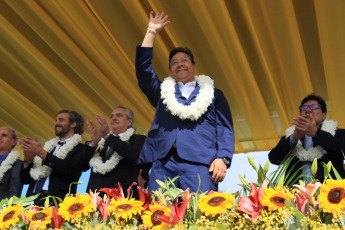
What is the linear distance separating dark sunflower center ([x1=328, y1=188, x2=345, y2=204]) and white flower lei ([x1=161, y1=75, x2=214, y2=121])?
1.21 meters

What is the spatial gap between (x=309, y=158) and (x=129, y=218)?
1.59 m

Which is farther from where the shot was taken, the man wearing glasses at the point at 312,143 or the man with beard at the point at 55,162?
the man with beard at the point at 55,162

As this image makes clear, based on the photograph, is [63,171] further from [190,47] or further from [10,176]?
[190,47]

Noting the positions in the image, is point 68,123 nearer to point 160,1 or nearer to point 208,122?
point 160,1

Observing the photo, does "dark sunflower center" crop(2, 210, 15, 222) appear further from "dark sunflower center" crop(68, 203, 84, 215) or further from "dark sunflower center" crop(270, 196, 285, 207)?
"dark sunflower center" crop(270, 196, 285, 207)

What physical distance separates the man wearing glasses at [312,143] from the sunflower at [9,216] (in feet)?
5.02

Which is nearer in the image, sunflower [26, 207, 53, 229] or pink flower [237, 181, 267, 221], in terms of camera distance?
pink flower [237, 181, 267, 221]

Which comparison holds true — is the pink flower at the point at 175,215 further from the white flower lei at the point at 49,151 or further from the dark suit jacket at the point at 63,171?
the white flower lei at the point at 49,151

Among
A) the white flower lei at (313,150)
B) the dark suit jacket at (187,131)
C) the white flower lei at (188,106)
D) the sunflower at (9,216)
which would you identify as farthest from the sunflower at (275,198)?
the white flower lei at (313,150)

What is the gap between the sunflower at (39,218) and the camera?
1500 millimetres

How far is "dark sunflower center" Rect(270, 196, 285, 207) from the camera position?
1.26 m

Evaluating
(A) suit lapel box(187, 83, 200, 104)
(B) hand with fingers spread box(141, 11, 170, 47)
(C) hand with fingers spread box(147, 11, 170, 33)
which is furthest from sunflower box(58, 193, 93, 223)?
(C) hand with fingers spread box(147, 11, 170, 33)

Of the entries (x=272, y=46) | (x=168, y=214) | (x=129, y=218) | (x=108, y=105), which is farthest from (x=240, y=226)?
(x=108, y=105)

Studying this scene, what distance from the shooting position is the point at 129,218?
1.43m
